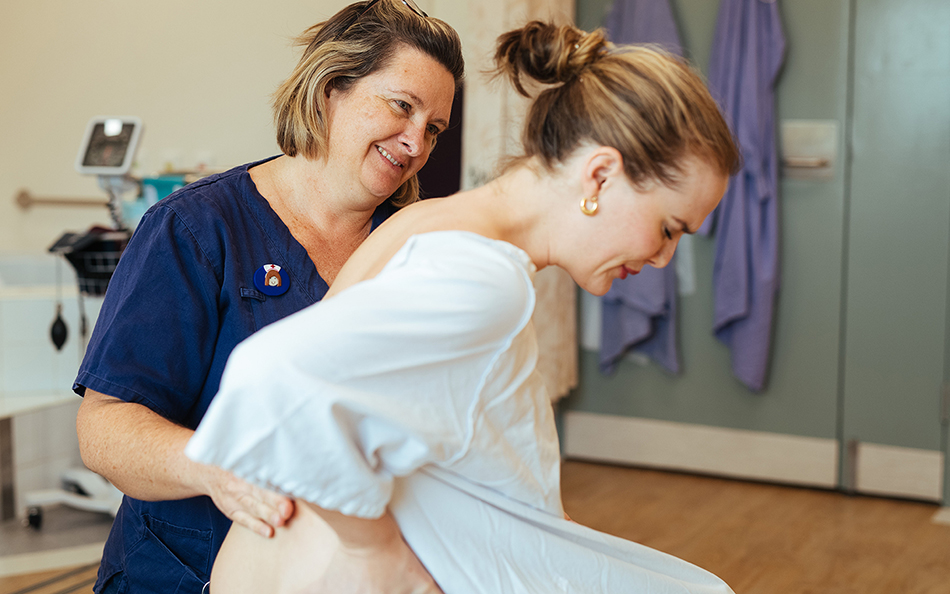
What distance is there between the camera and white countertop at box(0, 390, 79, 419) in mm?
2865

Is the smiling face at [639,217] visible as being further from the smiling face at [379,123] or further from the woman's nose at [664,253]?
the smiling face at [379,123]

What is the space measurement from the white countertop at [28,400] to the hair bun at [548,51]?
8.44 feet

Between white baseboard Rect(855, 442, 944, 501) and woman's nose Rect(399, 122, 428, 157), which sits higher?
woman's nose Rect(399, 122, 428, 157)

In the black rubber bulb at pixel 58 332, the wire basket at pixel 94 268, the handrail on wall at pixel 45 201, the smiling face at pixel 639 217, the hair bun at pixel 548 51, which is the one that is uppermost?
the hair bun at pixel 548 51

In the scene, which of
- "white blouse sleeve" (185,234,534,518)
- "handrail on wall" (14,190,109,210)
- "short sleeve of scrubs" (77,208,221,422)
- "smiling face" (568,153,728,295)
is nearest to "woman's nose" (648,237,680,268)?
"smiling face" (568,153,728,295)

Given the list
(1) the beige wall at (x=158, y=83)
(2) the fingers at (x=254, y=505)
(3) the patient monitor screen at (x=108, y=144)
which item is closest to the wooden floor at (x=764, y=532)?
(3) the patient monitor screen at (x=108, y=144)

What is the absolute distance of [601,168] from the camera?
0.81m

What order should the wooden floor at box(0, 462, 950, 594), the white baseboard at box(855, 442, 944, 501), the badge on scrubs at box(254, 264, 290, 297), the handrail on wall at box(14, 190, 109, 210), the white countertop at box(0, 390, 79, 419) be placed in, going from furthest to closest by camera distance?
the handrail on wall at box(14, 190, 109, 210)
the white baseboard at box(855, 442, 944, 501)
the white countertop at box(0, 390, 79, 419)
the wooden floor at box(0, 462, 950, 594)
the badge on scrubs at box(254, 264, 290, 297)

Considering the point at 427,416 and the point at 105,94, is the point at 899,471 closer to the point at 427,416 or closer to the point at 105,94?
the point at 427,416

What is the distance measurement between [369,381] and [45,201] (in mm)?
4464

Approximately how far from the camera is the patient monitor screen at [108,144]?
2615mm

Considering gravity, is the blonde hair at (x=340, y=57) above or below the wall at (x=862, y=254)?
above

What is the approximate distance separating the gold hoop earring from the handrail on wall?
4153 millimetres

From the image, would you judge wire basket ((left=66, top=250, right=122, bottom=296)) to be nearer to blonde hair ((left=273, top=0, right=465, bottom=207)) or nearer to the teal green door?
blonde hair ((left=273, top=0, right=465, bottom=207))
